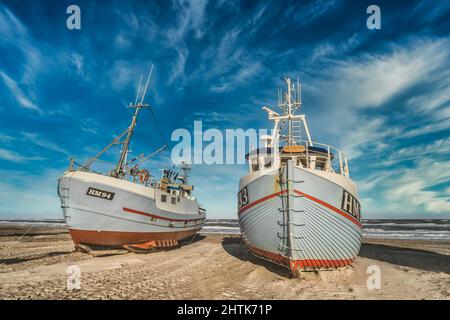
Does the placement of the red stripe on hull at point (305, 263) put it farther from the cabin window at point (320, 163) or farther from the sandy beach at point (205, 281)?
the cabin window at point (320, 163)

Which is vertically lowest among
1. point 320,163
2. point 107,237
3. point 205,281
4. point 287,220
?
point 205,281

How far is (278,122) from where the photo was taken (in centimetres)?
1639

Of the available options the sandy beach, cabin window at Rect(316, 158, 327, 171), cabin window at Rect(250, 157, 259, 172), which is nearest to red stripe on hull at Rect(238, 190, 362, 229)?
the sandy beach

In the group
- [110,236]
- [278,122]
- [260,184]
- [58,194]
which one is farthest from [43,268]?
[278,122]

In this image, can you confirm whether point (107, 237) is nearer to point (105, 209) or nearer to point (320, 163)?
point (105, 209)

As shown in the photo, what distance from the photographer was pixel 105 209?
672 inches

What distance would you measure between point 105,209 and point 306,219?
13.8 meters

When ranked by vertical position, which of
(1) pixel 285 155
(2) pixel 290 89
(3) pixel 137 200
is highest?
(2) pixel 290 89

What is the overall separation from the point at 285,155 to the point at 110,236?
13.7 meters

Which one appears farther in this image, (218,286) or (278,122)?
(278,122)

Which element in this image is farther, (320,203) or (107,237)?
(107,237)

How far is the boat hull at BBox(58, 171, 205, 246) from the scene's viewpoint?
16750 millimetres

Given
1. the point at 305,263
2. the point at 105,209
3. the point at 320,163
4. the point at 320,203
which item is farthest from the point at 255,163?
the point at 105,209
